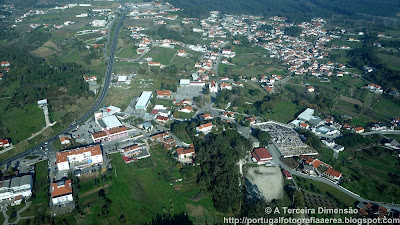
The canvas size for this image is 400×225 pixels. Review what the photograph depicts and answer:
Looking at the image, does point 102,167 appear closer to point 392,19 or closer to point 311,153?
point 311,153

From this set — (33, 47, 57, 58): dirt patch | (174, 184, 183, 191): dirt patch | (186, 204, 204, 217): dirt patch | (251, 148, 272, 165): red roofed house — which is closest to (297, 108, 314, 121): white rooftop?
(251, 148, 272, 165): red roofed house

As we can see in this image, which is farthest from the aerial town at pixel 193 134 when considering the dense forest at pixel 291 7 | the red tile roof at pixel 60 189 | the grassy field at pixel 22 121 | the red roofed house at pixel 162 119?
the dense forest at pixel 291 7

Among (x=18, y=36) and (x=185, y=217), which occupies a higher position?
(x=185, y=217)

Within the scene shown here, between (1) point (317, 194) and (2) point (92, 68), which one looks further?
(2) point (92, 68)

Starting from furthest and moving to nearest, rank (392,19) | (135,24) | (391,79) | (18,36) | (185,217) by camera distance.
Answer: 1. (392,19)
2. (135,24)
3. (18,36)
4. (391,79)
5. (185,217)

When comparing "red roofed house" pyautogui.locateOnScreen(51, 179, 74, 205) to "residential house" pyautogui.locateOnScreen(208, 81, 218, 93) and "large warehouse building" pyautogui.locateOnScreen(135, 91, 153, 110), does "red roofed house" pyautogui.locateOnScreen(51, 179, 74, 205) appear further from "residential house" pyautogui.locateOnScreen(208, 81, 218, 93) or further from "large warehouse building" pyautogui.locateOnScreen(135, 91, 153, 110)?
"residential house" pyautogui.locateOnScreen(208, 81, 218, 93)

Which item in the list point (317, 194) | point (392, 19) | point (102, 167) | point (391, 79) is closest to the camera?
point (317, 194)

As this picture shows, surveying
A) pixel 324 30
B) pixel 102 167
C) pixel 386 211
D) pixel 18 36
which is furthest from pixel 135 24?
pixel 386 211

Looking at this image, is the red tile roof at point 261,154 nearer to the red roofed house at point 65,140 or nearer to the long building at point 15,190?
the red roofed house at point 65,140
